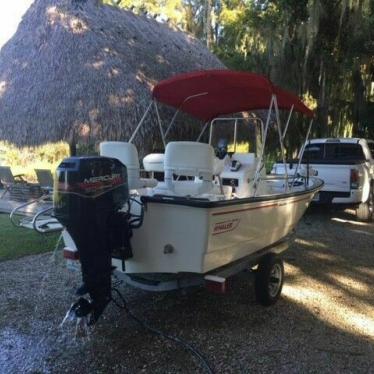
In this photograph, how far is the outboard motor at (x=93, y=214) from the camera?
3.70m

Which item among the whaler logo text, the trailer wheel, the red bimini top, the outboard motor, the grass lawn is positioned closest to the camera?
the outboard motor

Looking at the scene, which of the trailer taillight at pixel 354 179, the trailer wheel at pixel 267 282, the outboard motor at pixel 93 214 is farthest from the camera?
the trailer taillight at pixel 354 179

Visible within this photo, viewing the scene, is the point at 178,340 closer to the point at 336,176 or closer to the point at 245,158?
the point at 245,158

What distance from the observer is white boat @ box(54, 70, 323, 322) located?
159 inches

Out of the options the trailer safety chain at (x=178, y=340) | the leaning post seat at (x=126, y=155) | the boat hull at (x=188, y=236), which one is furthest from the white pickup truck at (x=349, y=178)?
the trailer safety chain at (x=178, y=340)

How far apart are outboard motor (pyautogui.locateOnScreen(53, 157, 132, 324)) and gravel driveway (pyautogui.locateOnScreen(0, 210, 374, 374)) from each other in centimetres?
44

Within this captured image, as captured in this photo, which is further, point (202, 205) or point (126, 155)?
point (126, 155)

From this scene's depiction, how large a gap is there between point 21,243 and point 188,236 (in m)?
4.46

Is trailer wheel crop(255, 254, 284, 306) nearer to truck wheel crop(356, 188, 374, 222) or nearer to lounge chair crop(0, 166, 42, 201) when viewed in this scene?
truck wheel crop(356, 188, 374, 222)

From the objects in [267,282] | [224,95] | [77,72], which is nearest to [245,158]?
[224,95]

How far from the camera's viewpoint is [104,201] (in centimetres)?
380

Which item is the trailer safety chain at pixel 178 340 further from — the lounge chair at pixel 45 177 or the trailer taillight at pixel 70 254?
the lounge chair at pixel 45 177

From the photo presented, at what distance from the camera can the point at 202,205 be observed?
3895 mm

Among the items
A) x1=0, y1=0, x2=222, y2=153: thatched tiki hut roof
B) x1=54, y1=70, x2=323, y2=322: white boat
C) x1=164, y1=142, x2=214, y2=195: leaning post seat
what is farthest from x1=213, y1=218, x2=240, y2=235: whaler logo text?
x1=0, y1=0, x2=222, y2=153: thatched tiki hut roof
